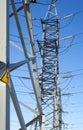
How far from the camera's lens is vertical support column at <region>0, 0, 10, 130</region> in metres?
5.26

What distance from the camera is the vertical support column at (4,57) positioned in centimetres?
526

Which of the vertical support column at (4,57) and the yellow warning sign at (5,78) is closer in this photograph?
the vertical support column at (4,57)

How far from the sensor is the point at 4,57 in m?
5.57

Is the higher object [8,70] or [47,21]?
[8,70]

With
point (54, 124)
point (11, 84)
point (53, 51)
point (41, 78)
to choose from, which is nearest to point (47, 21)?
point (53, 51)

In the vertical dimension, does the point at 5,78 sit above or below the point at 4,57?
below

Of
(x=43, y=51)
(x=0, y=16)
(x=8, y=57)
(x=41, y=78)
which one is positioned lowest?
(x=41, y=78)

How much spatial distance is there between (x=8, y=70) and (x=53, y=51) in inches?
789

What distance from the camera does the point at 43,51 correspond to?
25219mm

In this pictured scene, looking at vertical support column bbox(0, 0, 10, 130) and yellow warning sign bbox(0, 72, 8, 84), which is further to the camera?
yellow warning sign bbox(0, 72, 8, 84)

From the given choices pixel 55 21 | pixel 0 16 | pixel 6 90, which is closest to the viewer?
pixel 6 90

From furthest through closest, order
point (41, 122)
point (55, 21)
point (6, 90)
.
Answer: point (55, 21) → point (41, 122) → point (6, 90)

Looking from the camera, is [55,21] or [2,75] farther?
[55,21]

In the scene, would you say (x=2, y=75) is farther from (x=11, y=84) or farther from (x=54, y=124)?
(x=54, y=124)
